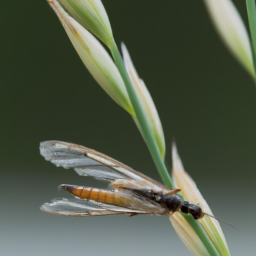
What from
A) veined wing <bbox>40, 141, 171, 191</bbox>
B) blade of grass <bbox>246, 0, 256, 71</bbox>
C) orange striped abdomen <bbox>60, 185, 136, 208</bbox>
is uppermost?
blade of grass <bbox>246, 0, 256, 71</bbox>

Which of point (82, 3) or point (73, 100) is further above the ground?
point (73, 100)

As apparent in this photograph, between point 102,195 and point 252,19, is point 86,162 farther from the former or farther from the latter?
point 252,19

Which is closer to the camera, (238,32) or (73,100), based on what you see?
(238,32)

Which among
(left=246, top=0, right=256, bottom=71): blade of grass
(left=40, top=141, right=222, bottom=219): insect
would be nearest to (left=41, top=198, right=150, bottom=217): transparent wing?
(left=40, top=141, right=222, bottom=219): insect

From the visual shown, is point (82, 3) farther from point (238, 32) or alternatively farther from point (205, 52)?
point (205, 52)

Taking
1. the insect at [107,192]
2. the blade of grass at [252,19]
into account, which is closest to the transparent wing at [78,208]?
the insect at [107,192]

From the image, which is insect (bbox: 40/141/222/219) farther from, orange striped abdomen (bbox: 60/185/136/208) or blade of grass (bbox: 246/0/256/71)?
blade of grass (bbox: 246/0/256/71)

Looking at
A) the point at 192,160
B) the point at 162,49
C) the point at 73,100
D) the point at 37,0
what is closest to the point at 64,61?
the point at 73,100

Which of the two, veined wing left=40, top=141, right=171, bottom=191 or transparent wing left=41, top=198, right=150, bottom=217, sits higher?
veined wing left=40, top=141, right=171, bottom=191
